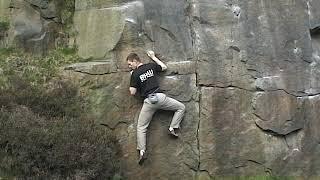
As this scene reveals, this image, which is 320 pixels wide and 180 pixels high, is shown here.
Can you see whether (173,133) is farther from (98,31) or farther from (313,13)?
(313,13)

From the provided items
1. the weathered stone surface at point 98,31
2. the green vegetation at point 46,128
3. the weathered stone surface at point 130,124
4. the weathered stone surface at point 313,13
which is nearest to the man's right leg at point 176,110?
the weathered stone surface at point 130,124

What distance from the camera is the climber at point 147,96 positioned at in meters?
8.82

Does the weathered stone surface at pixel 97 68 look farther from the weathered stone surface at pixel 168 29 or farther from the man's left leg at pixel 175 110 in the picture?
the man's left leg at pixel 175 110

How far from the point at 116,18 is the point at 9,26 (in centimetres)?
196

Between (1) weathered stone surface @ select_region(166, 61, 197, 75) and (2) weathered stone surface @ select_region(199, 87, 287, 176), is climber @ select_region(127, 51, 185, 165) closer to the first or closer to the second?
(1) weathered stone surface @ select_region(166, 61, 197, 75)

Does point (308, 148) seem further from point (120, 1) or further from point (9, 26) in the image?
point (9, 26)

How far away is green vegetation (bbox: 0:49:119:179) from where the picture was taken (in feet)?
26.2

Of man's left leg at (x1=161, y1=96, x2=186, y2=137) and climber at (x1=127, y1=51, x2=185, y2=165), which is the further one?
man's left leg at (x1=161, y1=96, x2=186, y2=137)

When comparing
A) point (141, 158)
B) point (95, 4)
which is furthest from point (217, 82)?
point (95, 4)

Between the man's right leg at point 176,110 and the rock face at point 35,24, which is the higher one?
the rock face at point 35,24

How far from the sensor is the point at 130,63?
29.3ft

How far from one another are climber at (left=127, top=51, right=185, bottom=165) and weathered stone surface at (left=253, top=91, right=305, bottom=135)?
59.2 inches

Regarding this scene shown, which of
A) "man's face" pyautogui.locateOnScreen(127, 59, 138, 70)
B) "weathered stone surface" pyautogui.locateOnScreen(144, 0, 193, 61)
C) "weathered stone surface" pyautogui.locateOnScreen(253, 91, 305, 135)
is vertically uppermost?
"weathered stone surface" pyautogui.locateOnScreen(144, 0, 193, 61)

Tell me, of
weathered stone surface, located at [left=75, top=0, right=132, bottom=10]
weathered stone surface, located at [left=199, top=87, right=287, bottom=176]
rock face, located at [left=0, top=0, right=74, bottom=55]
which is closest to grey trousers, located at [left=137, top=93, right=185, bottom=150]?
weathered stone surface, located at [left=199, top=87, right=287, bottom=176]
